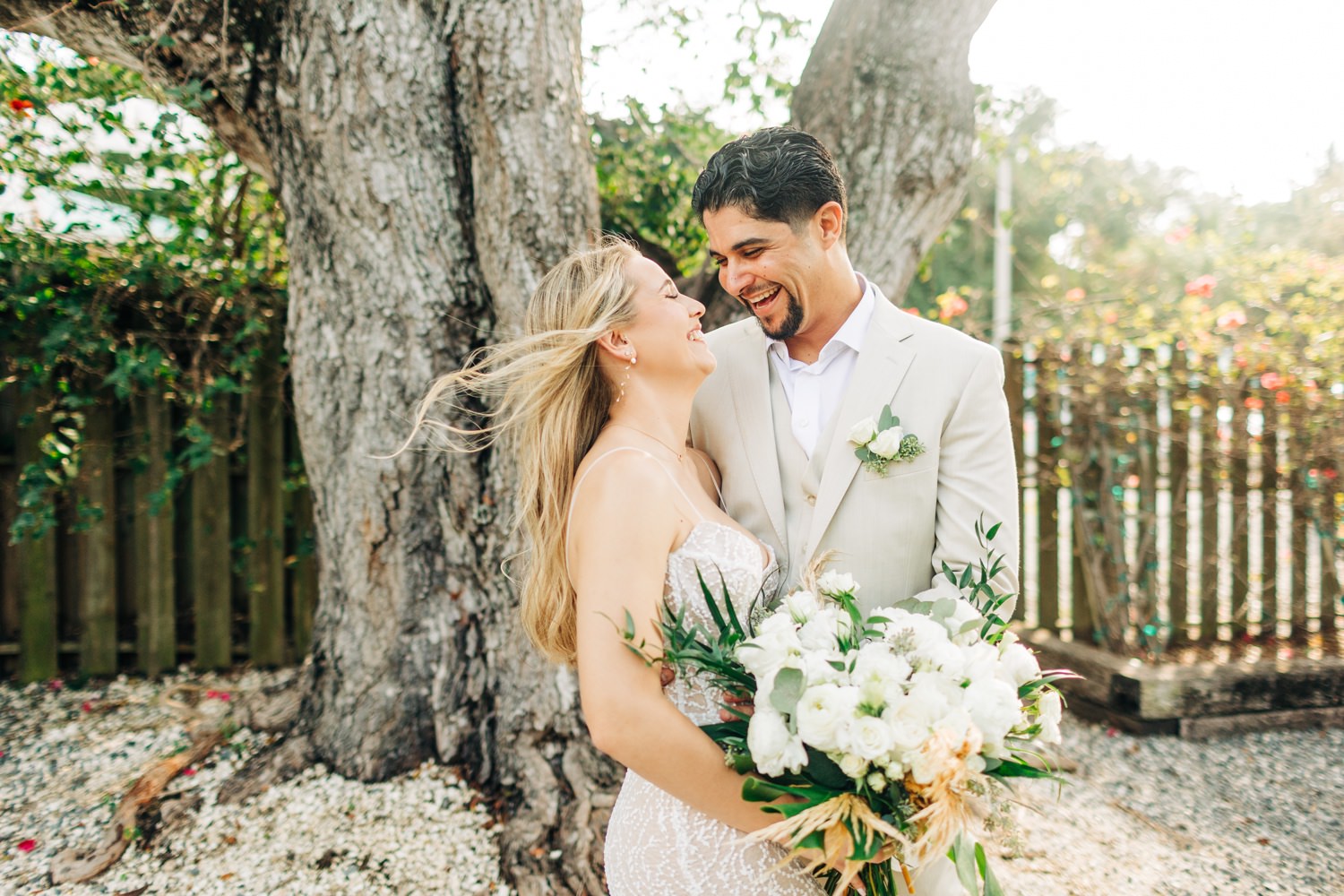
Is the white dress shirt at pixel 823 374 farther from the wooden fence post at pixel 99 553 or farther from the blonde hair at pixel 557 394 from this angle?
the wooden fence post at pixel 99 553

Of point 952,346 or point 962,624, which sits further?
point 952,346

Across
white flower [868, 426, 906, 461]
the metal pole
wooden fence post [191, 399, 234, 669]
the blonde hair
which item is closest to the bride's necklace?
the blonde hair

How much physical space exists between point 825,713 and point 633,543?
0.52 m

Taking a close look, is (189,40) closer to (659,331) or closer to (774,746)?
(659,331)

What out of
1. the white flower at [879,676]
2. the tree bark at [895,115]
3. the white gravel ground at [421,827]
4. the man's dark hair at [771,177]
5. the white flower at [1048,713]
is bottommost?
the white gravel ground at [421,827]

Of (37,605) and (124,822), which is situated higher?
(37,605)

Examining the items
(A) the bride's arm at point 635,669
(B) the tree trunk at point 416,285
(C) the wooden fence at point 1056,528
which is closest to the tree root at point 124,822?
(B) the tree trunk at point 416,285

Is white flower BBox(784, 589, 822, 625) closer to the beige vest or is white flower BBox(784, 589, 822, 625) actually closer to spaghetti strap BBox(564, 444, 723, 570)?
spaghetti strap BBox(564, 444, 723, 570)

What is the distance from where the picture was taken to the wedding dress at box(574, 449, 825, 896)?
1.90m

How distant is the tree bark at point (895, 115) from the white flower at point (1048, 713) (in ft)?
7.90

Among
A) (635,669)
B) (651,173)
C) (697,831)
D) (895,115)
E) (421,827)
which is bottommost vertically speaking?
(421,827)

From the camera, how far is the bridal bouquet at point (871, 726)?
1.46 m

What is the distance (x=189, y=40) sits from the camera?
3.53m

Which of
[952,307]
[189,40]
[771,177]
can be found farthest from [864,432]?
[952,307]
